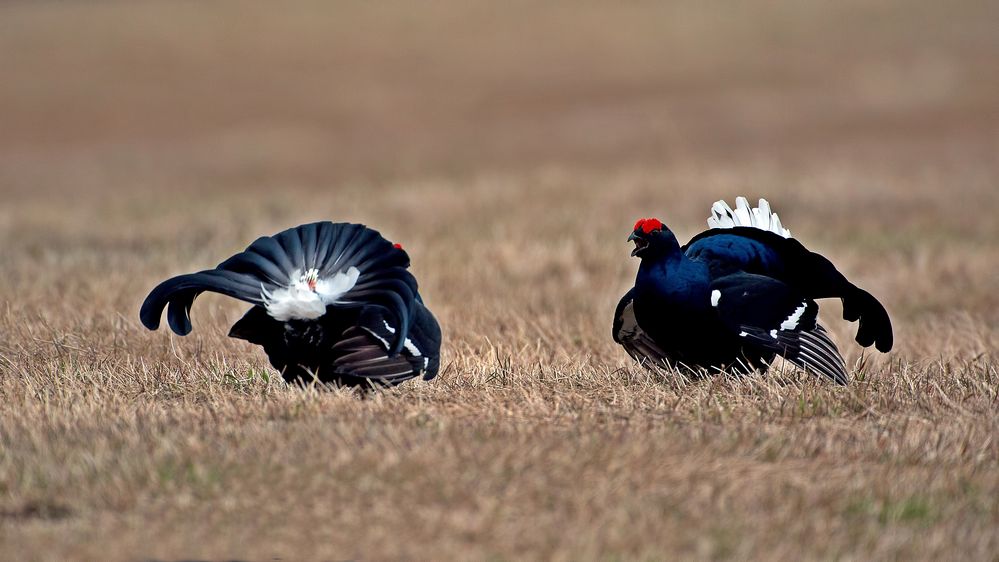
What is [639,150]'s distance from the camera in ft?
76.9

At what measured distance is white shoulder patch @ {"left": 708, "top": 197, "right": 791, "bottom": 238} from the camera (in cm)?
767

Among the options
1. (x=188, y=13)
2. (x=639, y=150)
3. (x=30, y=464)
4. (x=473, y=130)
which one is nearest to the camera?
(x=30, y=464)

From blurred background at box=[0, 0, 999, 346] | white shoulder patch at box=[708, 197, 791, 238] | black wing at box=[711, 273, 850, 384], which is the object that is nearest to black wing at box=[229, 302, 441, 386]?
black wing at box=[711, 273, 850, 384]

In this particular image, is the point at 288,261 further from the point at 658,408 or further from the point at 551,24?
the point at 551,24

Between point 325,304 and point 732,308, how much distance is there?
2.06 metres

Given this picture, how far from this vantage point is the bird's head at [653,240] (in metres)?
6.55

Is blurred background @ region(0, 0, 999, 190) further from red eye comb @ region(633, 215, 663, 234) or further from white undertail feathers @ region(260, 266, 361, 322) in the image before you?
white undertail feathers @ region(260, 266, 361, 322)

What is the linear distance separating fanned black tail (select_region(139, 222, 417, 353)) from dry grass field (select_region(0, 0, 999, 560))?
0.45m

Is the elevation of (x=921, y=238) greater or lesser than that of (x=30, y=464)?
greater

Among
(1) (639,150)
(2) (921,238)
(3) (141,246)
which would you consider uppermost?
(1) (639,150)

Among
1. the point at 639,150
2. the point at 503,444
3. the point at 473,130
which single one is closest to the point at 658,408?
the point at 503,444

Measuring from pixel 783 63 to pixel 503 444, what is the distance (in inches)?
1044

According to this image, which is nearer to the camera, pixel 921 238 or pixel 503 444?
pixel 503 444

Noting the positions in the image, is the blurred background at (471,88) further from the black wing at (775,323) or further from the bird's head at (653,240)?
the bird's head at (653,240)
